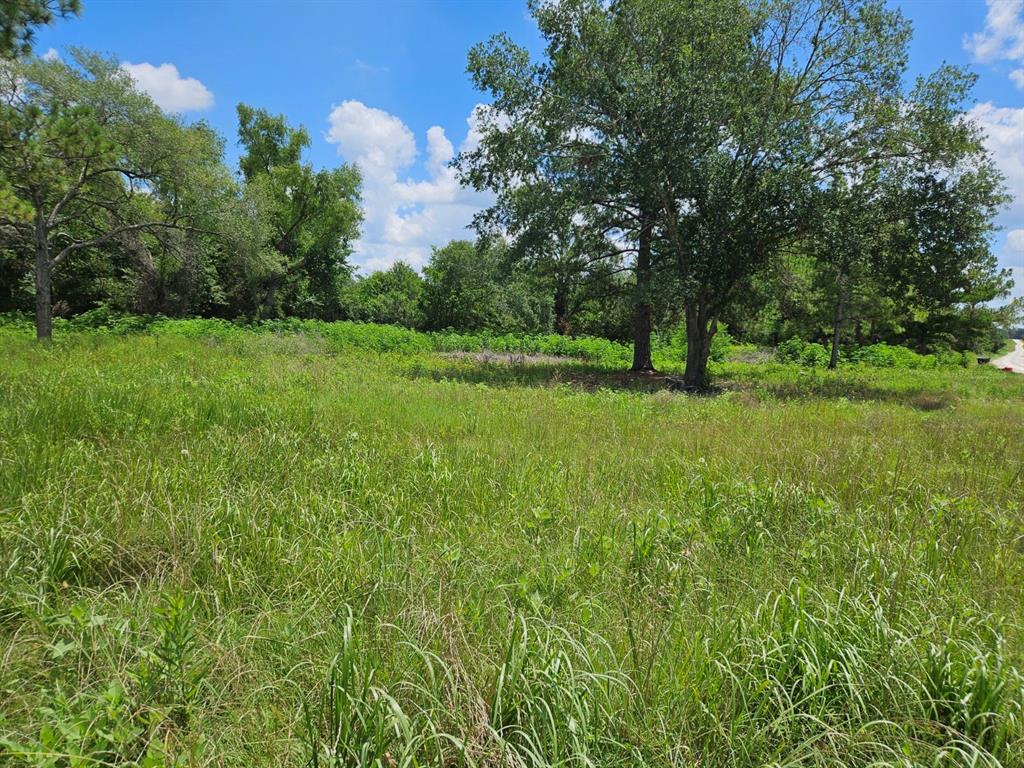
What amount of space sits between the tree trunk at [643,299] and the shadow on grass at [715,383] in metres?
1.01

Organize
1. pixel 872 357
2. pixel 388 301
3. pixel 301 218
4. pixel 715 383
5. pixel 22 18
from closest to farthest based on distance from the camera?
pixel 22 18 → pixel 715 383 → pixel 872 357 → pixel 301 218 → pixel 388 301

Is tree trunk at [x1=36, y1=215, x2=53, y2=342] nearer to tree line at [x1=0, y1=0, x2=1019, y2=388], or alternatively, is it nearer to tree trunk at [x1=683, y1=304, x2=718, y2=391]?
tree line at [x1=0, y1=0, x2=1019, y2=388]

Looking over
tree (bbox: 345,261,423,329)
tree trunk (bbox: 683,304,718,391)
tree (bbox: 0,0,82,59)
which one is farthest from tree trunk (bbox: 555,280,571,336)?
tree (bbox: 0,0,82,59)

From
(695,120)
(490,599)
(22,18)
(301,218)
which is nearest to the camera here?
(490,599)

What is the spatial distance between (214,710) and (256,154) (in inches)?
1643

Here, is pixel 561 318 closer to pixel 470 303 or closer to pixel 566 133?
pixel 470 303

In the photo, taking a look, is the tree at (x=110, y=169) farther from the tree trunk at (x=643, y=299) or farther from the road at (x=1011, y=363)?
the road at (x=1011, y=363)

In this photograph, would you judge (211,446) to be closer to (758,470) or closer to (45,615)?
(45,615)

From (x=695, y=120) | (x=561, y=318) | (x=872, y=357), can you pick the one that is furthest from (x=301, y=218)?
(x=872, y=357)

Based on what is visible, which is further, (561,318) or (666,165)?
(561,318)

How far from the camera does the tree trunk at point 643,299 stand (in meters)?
A: 13.5

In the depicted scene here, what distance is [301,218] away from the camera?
3403 centimetres

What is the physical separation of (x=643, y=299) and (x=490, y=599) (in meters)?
11.6

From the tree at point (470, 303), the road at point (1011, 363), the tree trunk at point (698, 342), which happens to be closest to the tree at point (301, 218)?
the tree at point (470, 303)
